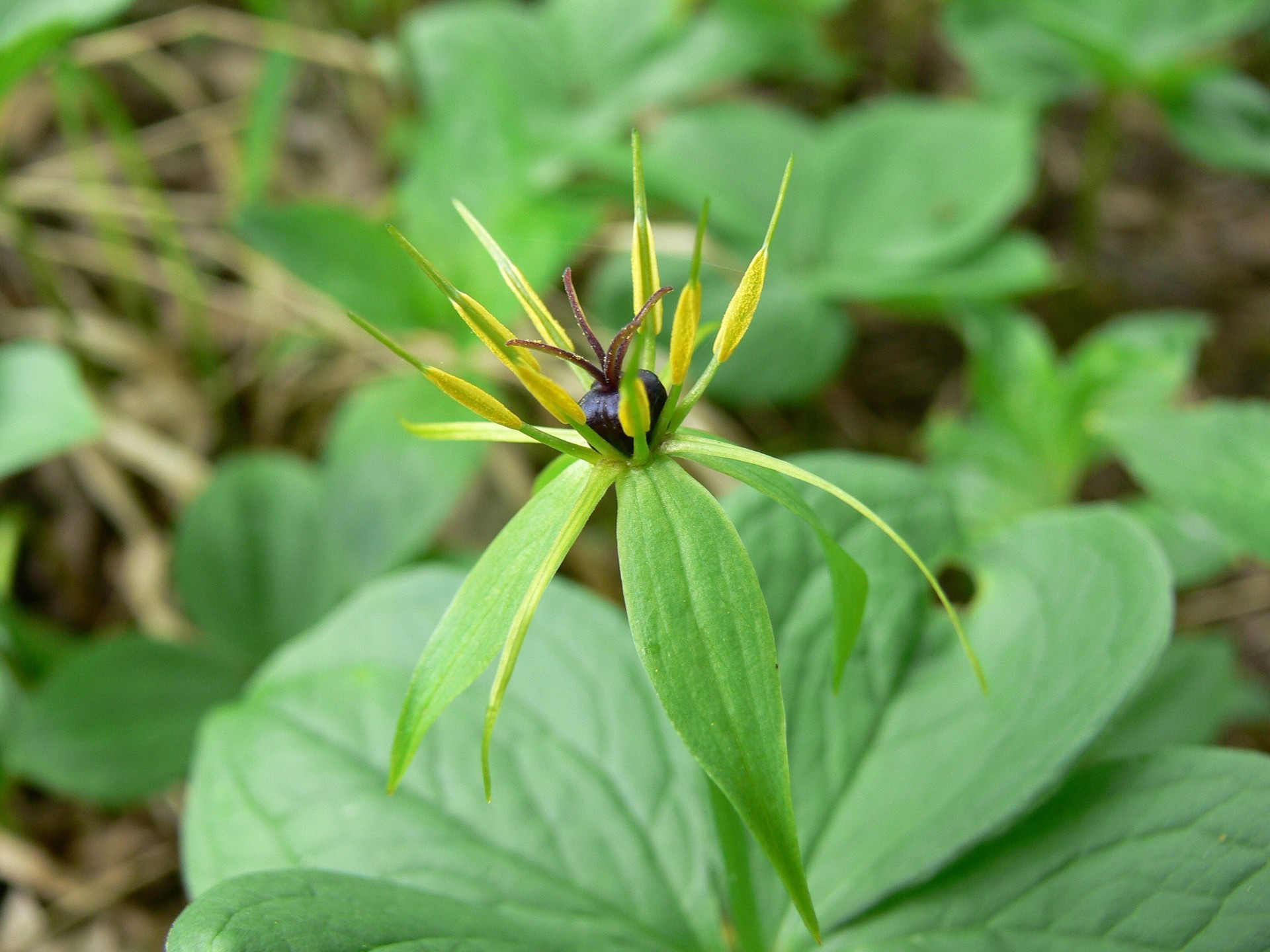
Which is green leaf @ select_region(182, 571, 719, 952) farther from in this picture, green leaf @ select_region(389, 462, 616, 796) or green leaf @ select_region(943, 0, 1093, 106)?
green leaf @ select_region(943, 0, 1093, 106)

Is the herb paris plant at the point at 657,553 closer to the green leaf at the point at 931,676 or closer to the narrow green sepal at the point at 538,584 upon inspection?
the narrow green sepal at the point at 538,584

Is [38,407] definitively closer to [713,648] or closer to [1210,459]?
[713,648]

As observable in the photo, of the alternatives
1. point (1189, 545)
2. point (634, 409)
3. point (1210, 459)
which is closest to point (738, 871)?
point (634, 409)

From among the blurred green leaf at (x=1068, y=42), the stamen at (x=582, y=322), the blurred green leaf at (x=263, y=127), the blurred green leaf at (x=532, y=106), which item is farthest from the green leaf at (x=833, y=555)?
the blurred green leaf at (x=1068, y=42)

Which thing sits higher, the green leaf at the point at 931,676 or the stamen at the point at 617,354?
the stamen at the point at 617,354

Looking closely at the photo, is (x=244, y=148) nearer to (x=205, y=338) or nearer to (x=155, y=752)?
(x=205, y=338)
